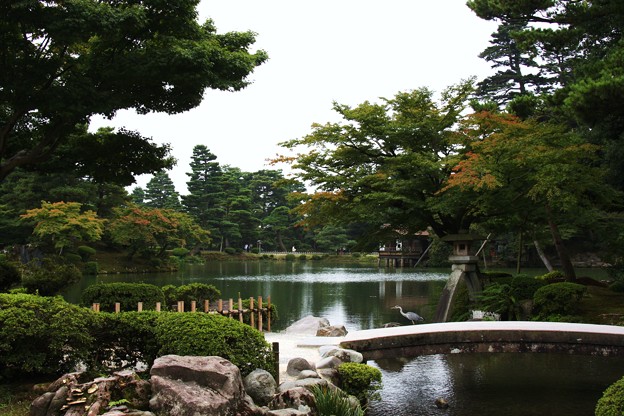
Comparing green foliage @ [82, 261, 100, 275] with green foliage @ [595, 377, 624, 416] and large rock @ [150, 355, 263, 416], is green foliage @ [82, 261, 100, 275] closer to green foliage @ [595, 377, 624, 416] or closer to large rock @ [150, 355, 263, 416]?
large rock @ [150, 355, 263, 416]

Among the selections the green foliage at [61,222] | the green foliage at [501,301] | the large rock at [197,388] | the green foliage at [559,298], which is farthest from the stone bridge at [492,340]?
the green foliage at [61,222]

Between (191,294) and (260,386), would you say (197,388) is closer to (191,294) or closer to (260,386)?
(260,386)

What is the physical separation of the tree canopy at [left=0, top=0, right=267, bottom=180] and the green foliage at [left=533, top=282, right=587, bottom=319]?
8.78 m

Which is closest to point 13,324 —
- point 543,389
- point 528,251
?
point 543,389

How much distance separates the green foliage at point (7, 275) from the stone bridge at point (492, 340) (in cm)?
742

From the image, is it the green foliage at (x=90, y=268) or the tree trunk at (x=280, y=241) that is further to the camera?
the tree trunk at (x=280, y=241)

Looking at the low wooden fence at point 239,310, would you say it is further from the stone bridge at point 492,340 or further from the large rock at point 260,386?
the large rock at point 260,386

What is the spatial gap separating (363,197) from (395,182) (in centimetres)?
104

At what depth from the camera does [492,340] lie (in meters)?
9.78

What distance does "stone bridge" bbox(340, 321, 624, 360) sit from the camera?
368 inches

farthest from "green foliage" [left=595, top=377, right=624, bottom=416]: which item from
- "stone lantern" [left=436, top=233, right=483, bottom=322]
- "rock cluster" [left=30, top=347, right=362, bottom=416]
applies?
"stone lantern" [left=436, top=233, right=483, bottom=322]

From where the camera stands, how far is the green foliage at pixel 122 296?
11141 millimetres

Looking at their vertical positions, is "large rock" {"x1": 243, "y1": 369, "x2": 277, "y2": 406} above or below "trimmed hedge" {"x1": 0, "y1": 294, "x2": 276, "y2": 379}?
below

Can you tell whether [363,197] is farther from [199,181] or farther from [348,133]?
[199,181]
